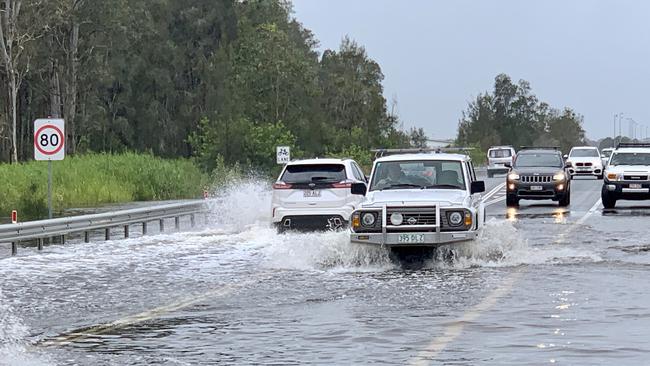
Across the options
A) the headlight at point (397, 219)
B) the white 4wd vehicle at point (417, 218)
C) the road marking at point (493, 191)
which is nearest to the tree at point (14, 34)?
the road marking at point (493, 191)

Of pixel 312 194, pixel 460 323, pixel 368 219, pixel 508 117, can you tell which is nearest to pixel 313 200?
pixel 312 194

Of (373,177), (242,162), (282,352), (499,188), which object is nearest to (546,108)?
(242,162)

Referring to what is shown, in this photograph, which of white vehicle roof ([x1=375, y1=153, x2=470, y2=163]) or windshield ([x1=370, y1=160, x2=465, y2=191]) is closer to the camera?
windshield ([x1=370, y1=160, x2=465, y2=191])

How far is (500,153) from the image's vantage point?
71562 millimetres

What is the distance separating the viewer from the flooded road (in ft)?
34.8

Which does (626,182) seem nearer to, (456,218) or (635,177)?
(635,177)

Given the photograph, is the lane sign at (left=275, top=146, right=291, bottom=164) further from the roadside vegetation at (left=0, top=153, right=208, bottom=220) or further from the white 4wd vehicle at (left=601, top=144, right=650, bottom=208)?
the white 4wd vehicle at (left=601, top=144, right=650, bottom=208)

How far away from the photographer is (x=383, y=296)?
48.1ft

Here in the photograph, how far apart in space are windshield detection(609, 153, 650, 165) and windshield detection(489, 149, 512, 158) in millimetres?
35746

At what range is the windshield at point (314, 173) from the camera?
77.2 ft

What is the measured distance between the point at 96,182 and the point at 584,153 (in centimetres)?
2518

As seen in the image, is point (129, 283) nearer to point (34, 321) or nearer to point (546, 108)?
point (34, 321)

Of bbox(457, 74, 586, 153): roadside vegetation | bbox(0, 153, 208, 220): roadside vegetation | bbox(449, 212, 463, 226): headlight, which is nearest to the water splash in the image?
bbox(449, 212, 463, 226): headlight

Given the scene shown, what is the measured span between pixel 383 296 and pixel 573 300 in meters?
2.25
